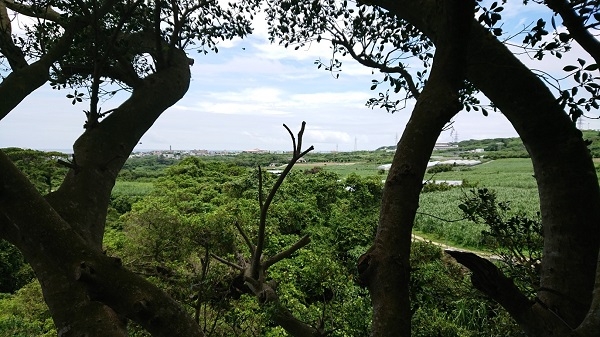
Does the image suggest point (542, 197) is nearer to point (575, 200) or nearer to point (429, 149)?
point (575, 200)

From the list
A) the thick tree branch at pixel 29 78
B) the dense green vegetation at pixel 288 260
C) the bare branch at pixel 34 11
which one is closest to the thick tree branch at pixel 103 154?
the thick tree branch at pixel 29 78

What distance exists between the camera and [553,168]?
161cm

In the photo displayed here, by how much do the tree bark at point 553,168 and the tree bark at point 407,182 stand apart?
0.22 meters

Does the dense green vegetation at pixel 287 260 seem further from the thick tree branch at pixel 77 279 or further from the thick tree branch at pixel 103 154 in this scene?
the thick tree branch at pixel 103 154

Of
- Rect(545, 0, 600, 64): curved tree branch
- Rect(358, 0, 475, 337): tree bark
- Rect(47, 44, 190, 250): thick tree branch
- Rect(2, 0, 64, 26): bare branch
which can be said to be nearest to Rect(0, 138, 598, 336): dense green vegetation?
Rect(358, 0, 475, 337): tree bark

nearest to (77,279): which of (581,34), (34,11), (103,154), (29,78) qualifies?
(103,154)

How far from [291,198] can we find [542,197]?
1344cm

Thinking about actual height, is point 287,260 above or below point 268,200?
below

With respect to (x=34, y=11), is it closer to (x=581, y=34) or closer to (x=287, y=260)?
(x=581, y=34)

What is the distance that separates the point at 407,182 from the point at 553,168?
0.92 meters

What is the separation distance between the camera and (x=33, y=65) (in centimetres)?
250

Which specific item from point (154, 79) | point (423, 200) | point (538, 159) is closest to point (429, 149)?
point (538, 159)

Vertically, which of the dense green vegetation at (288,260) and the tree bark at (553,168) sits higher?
the tree bark at (553,168)

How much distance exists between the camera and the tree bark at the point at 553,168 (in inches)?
57.3
